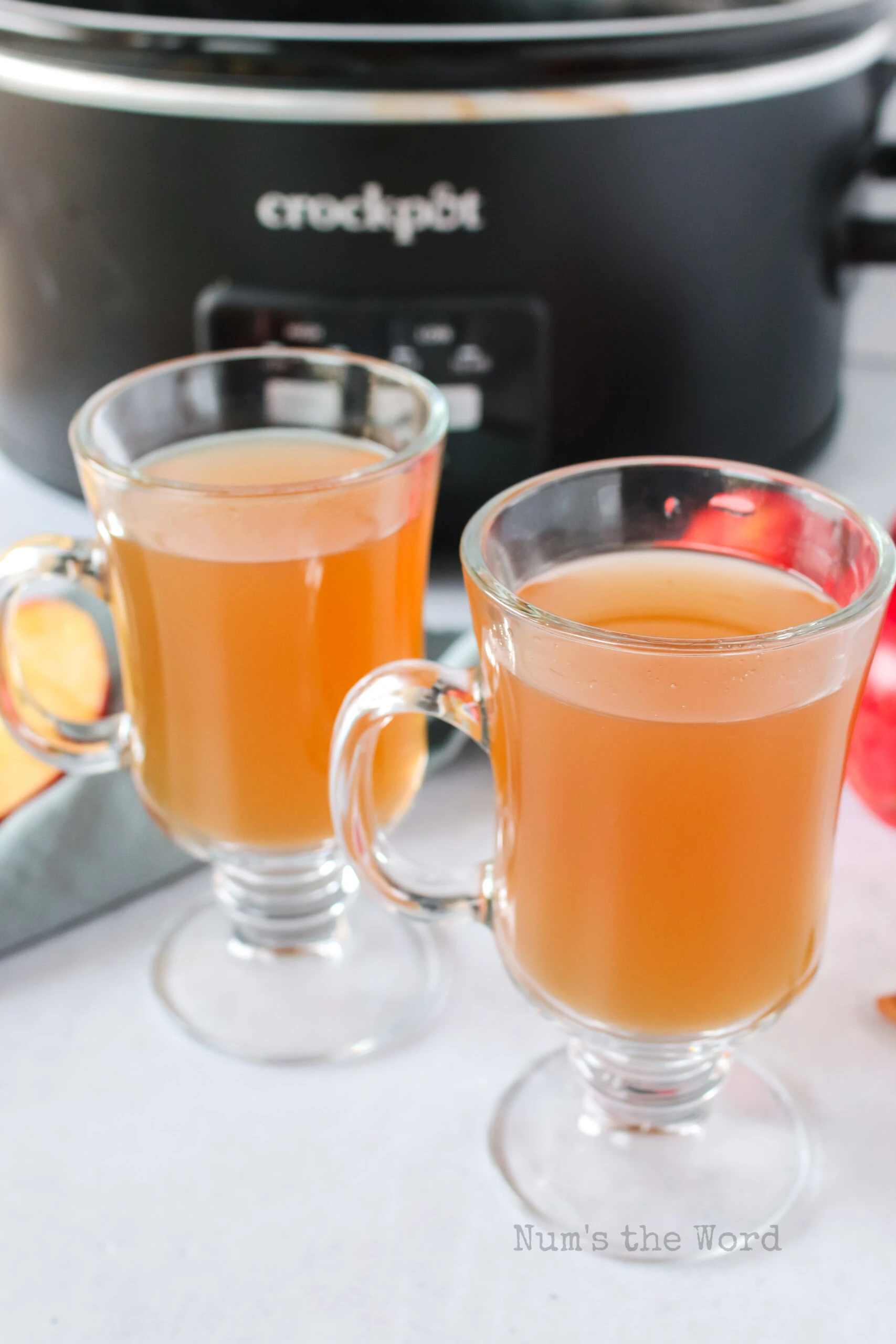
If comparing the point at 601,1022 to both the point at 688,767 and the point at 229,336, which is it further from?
the point at 229,336

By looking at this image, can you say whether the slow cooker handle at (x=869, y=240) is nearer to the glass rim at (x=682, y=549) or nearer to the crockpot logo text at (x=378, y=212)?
the crockpot logo text at (x=378, y=212)

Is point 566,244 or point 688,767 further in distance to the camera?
point 566,244

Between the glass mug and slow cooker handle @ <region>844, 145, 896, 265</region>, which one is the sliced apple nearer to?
the glass mug

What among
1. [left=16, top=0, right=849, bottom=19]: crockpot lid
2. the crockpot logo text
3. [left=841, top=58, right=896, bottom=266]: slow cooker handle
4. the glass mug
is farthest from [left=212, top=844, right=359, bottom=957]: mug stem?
[left=16, top=0, right=849, bottom=19]: crockpot lid

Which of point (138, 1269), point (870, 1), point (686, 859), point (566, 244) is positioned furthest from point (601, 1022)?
point (870, 1)

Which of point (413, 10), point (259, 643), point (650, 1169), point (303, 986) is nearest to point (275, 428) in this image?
point (259, 643)

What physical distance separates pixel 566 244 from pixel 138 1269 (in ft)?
1.93

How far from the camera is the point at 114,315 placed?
878 millimetres

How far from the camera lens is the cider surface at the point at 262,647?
578 mm

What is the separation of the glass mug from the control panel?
162 mm

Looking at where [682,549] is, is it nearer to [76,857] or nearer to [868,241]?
[76,857]

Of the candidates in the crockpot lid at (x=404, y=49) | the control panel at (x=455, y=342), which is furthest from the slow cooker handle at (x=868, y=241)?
the control panel at (x=455, y=342)

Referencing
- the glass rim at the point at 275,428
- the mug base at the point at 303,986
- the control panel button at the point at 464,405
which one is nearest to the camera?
the glass rim at the point at 275,428

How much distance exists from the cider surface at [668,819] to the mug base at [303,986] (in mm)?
133
